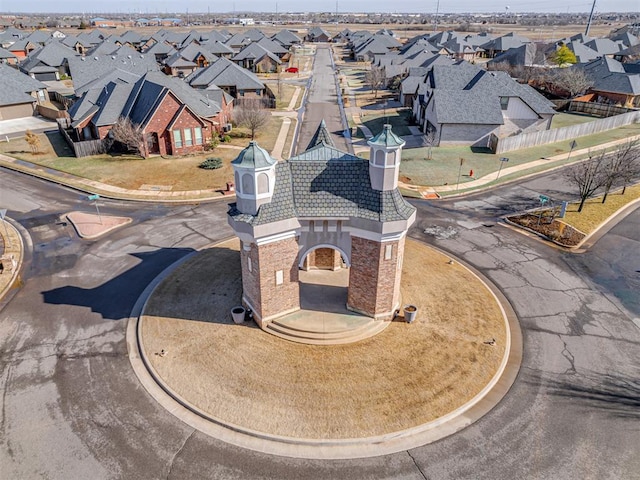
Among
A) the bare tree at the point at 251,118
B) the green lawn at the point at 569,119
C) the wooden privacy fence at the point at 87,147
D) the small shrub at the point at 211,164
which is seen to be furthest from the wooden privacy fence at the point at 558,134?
the wooden privacy fence at the point at 87,147

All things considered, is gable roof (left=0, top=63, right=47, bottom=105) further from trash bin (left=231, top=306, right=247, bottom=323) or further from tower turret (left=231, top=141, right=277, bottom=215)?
tower turret (left=231, top=141, right=277, bottom=215)

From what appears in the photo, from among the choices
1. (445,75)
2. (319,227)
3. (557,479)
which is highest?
(445,75)

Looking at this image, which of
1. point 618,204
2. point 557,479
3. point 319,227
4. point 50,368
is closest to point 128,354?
point 50,368

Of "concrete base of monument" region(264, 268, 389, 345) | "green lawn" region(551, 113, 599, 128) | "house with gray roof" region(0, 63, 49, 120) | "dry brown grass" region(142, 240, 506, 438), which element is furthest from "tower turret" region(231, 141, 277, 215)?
"house with gray roof" region(0, 63, 49, 120)

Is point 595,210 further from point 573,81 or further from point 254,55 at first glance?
point 254,55

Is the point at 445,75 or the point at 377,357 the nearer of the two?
the point at 377,357

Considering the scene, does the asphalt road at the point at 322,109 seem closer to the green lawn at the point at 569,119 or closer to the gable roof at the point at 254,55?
the gable roof at the point at 254,55

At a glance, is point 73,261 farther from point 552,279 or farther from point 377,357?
point 552,279
